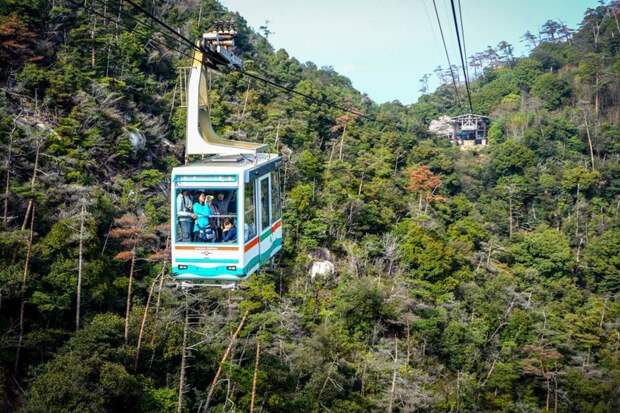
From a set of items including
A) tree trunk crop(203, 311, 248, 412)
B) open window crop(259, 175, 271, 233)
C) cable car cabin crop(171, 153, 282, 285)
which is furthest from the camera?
tree trunk crop(203, 311, 248, 412)

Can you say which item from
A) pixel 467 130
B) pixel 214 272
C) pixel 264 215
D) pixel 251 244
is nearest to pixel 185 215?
pixel 214 272

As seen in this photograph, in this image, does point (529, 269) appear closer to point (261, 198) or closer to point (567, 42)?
point (261, 198)

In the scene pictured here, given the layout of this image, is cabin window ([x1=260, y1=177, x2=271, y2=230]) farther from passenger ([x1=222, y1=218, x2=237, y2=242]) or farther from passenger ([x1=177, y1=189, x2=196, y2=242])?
passenger ([x1=177, y1=189, x2=196, y2=242])

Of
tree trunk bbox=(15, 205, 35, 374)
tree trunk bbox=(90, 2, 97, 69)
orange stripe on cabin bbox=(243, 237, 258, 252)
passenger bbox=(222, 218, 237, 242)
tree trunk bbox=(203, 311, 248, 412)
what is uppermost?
tree trunk bbox=(90, 2, 97, 69)

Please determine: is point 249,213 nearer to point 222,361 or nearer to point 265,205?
point 265,205

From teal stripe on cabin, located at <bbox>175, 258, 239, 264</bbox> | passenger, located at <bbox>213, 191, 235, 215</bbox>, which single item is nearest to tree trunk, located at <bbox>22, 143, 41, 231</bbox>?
teal stripe on cabin, located at <bbox>175, 258, 239, 264</bbox>

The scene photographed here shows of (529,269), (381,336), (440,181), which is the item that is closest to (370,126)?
(440,181)
